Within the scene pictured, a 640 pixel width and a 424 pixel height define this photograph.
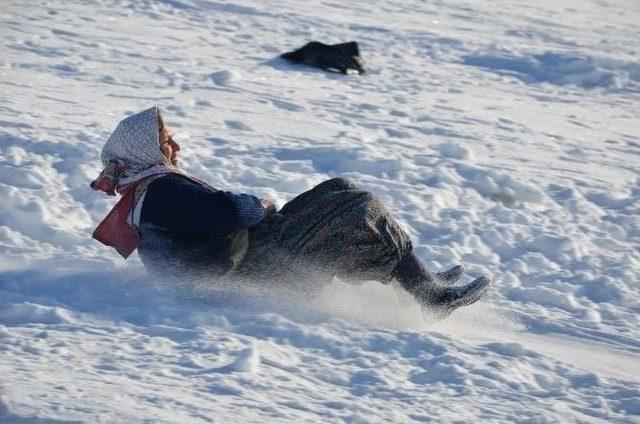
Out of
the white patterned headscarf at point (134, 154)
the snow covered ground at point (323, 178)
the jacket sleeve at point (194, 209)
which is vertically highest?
the white patterned headscarf at point (134, 154)

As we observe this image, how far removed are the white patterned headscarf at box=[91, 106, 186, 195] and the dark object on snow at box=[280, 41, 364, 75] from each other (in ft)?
17.3

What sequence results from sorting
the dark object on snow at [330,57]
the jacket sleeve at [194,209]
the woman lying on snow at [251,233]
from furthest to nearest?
the dark object on snow at [330,57] < the woman lying on snow at [251,233] < the jacket sleeve at [194,209]

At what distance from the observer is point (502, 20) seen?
1303 centimetres

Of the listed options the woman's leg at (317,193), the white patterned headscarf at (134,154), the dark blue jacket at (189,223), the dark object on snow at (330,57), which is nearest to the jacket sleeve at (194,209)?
the dark blue jacket at (189,223)

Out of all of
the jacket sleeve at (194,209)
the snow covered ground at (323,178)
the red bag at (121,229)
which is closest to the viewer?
the snow covered ground at (323,178)

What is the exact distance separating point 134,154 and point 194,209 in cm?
39

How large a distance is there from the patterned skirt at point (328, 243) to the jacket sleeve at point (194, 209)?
18 centimetres

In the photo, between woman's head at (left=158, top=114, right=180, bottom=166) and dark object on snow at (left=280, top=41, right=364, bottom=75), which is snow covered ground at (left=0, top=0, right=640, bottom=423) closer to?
dark object on snow at (left=280, top=41, right=364, bottom=75)

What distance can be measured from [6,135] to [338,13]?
245 inches

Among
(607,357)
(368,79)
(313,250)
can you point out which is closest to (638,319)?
(607,357)

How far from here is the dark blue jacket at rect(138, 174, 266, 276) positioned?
4.24m

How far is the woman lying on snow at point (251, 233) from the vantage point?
4340 millimetres

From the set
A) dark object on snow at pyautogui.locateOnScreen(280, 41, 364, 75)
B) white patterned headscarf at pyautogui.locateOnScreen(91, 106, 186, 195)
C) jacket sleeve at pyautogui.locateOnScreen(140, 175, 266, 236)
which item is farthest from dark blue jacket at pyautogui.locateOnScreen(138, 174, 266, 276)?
dark object on snow at pyautogui.locateOnScreen(280, 41, 364, 75)

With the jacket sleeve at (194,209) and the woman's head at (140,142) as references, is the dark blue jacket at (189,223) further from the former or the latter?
the woman's head at (140,142)
